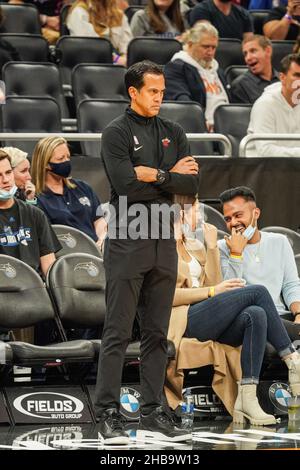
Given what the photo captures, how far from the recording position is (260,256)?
723 cm

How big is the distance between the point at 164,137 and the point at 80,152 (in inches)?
150

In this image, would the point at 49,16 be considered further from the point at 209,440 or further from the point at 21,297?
the point at 209,440

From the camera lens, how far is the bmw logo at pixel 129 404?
650cm

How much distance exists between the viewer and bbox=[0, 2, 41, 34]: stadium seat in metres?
10.8

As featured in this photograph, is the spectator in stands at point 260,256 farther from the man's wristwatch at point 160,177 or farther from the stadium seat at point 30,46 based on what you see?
the stadium seat at point 30,46

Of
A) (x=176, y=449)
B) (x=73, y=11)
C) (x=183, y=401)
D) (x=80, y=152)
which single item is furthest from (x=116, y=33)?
(x=176, y=449)

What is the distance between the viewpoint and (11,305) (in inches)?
263

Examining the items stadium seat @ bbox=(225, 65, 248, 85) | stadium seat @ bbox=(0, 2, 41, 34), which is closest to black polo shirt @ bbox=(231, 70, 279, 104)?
stadium seat @ bbox=(225, 65, 248, 85)

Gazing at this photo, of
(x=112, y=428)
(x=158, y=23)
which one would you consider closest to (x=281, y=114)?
(x=158, y=23)

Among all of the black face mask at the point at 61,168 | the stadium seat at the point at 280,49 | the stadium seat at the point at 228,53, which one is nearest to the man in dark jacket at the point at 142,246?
the black face mask at the point at 61,168

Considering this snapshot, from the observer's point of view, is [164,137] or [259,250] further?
[259,250]

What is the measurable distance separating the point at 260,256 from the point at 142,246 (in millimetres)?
1813

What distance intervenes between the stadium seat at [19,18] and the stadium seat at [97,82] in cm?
132
